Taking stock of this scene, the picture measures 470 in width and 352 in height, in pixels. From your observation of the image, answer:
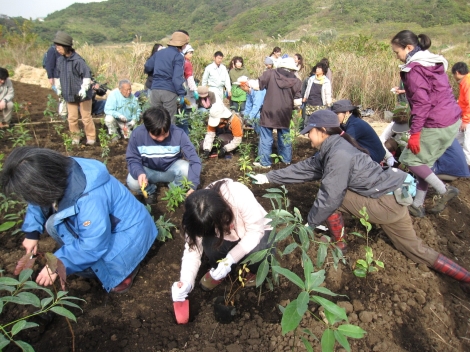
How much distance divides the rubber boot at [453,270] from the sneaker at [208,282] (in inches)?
66.6

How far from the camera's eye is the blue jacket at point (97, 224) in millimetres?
1792

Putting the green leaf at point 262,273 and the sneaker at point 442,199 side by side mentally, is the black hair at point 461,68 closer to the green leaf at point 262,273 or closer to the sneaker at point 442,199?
the sneaker at point 442,199

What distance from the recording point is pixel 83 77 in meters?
4.36

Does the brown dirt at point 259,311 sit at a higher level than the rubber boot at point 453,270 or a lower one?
lower

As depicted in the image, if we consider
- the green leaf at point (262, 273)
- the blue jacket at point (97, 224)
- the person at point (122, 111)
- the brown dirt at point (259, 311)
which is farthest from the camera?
the person at point (122, 111)

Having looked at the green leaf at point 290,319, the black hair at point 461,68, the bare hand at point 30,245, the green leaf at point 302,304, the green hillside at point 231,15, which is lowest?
the bare hand at point 30,245

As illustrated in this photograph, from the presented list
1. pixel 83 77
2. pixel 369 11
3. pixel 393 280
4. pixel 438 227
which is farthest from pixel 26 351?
pixel 369 11

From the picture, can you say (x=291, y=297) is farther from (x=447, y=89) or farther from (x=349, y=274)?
(x=447, y=89)

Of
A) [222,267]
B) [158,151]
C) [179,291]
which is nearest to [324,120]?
[222,267]

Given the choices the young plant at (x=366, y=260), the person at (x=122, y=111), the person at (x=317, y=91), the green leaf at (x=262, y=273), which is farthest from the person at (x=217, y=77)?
the green leaf at (x=262, y=273)

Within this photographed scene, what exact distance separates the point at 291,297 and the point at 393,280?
831 mm

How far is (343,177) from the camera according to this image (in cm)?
224

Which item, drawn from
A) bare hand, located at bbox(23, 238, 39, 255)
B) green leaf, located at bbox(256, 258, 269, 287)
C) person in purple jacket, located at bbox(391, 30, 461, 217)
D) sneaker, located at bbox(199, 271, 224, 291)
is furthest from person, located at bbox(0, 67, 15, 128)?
person in purple jacket, located at bbox(391, 30, 461, 217)

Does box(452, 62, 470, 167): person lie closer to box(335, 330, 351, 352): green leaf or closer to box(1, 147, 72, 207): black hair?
box(335, 330, 351, 352): green leaf
